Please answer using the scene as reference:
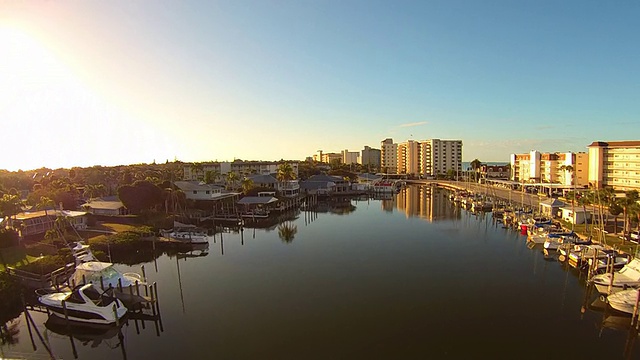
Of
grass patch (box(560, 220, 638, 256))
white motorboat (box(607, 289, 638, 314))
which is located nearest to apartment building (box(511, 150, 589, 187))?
grass patch (box(560, 220, 638, 256))

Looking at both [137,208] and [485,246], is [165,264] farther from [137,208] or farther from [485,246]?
[485,246]

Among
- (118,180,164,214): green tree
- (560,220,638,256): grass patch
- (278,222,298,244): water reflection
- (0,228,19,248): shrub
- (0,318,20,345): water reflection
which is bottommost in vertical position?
(0,318,20,345): water reflection

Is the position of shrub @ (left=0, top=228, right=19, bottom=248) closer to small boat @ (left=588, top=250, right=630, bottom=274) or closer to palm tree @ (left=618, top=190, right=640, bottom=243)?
small boat @ (left=588, top=250, right=630, bottom=274)

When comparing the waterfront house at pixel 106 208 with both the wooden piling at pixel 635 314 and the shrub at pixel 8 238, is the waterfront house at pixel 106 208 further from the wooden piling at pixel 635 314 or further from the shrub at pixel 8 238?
the wooden piling at pixel 635 314

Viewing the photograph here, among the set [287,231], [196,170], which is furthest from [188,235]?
[196,170]

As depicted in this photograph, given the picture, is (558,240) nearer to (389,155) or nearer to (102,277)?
(102,277)

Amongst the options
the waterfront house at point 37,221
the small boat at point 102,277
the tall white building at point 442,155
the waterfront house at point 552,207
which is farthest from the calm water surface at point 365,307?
the tall white building at point 442,155
